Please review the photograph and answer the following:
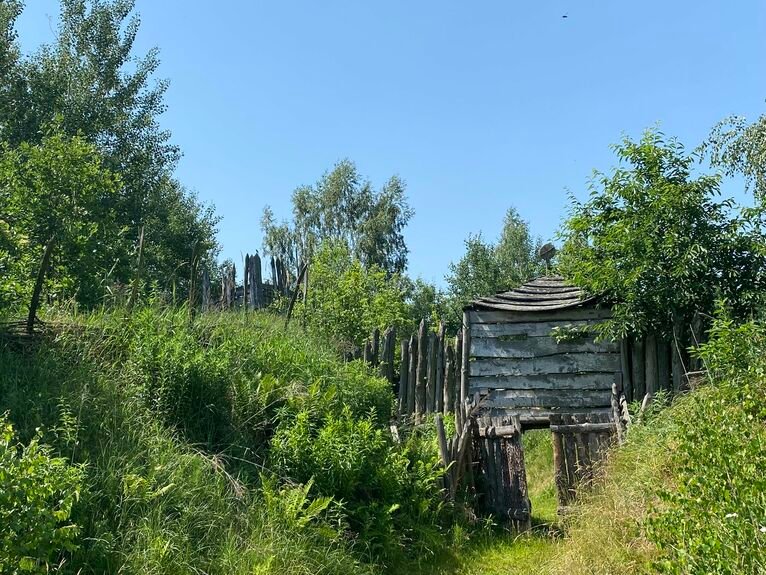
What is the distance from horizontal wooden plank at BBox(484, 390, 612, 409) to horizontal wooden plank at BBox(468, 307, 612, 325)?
3.48 feet

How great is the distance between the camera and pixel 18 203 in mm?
10922

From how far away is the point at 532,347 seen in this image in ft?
35.7

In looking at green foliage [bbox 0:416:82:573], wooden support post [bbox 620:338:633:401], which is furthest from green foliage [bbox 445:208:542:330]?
green foliage [bbox 0:416:82:573]

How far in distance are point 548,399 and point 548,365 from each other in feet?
1.61

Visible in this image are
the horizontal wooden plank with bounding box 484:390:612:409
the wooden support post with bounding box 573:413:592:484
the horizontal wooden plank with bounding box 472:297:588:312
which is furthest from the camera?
the horizontal wooden plank with bounding box 472:297:588:312

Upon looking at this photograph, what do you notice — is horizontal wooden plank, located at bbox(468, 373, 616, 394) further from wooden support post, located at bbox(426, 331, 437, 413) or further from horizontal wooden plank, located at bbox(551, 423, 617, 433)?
horizontal wooden plank, located at bbox(551, 423, 617, 433)

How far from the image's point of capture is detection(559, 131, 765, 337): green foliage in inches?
372

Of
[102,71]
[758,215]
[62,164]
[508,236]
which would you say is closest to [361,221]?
[508,236]

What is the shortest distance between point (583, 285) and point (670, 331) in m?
Result: 1.32

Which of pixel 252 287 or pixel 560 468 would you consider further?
pixel 252 287

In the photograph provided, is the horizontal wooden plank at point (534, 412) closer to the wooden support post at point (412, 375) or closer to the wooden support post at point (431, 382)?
the wooden support post at point (431, 382)

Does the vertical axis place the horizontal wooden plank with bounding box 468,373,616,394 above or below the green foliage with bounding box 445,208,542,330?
below

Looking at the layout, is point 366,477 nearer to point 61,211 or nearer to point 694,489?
point 694,489

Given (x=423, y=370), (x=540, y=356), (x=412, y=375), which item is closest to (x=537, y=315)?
(x=540, y=356)
